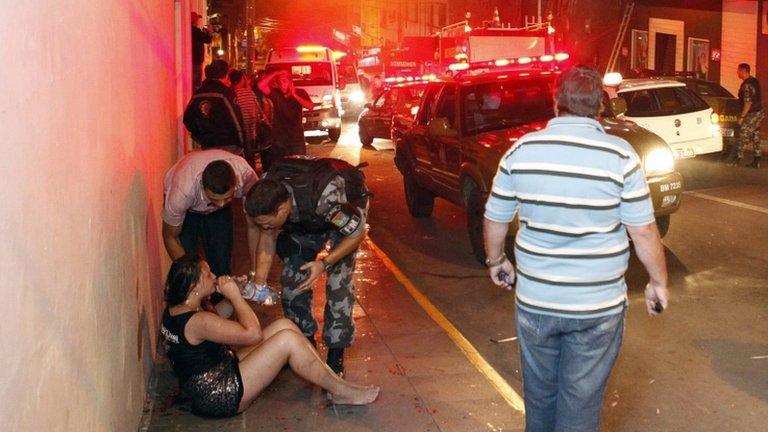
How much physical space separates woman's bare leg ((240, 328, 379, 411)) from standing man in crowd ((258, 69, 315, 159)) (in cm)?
709

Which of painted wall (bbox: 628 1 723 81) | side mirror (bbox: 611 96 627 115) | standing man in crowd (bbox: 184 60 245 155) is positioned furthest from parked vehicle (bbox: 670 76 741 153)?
standing man in crowd (bbox: 184 60 245 155)

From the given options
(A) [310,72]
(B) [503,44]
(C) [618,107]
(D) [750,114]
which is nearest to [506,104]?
(C) [618,107]

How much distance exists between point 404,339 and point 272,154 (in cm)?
595

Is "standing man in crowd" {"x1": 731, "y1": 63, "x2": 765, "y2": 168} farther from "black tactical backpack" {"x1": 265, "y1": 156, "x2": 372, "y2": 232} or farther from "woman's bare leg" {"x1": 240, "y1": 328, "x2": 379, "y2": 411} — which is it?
"woman's bare leg" {"x1": 240, "y1": 328, "x2": 379, "y2": 411}

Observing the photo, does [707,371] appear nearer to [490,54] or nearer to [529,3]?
[490,54]

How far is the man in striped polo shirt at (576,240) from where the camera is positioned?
12.2 feet

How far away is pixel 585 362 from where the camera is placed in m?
3.87

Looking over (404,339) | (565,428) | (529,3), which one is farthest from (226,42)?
(565,428)

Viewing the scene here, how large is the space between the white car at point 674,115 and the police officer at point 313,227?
1006 centimetres

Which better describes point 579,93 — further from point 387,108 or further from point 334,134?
point 334,134

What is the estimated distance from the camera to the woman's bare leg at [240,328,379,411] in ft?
17.5

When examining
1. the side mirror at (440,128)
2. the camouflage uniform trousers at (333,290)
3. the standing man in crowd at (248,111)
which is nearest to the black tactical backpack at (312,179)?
the camouflage uniform trousers at (333,290)

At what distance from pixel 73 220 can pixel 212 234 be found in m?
3.58

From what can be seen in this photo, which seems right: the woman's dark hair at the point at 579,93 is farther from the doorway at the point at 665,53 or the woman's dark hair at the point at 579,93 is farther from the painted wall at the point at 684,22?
the doorway at the point at 665,53
